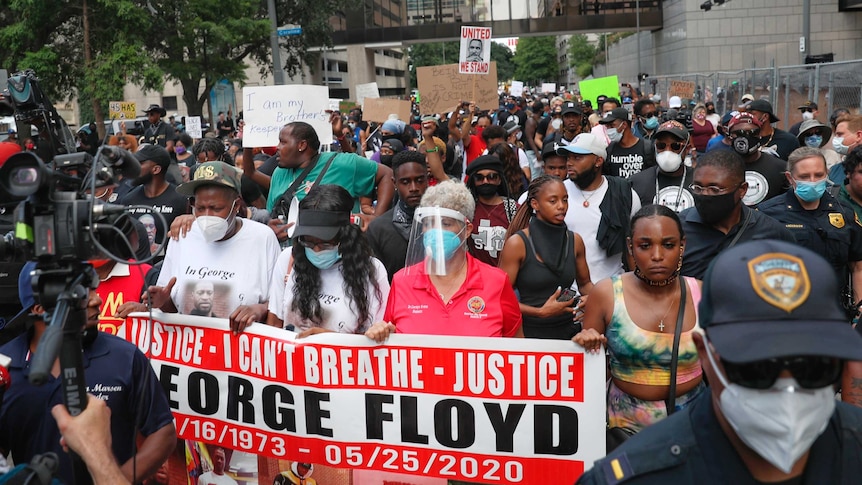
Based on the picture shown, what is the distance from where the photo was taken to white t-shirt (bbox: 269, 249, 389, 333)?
4402mm

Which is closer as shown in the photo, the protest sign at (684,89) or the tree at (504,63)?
the protest sign at (684,89)

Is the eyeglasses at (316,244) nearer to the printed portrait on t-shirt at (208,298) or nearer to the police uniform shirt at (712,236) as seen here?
the printed portrait on t-shirt at (208,298)

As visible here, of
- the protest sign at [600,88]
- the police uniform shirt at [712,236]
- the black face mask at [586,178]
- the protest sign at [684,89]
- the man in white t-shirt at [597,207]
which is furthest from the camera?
the protest sign at [684,89]

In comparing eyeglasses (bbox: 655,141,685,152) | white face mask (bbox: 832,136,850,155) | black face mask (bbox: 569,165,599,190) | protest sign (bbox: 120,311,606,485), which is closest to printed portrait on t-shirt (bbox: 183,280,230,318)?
protest sign (bbox: 120,311,606,485)

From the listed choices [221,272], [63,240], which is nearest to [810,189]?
[221,272]

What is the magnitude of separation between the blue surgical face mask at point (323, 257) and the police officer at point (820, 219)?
301 cm

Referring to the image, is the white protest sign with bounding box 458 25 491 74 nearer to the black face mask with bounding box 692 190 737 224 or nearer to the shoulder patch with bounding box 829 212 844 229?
the shoulder patch with bounding box 829 212 844 229

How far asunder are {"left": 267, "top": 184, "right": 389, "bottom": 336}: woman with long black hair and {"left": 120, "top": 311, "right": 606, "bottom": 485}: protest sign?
7.4 inches

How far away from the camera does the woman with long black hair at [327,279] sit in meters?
4.40

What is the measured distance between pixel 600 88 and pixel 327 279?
1477 cm

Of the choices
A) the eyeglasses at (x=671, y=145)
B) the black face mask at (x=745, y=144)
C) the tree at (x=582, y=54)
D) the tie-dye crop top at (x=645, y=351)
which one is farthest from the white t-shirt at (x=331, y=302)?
the tree at (x=582, y=54)

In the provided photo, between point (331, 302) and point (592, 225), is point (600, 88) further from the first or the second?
point (331, 302)

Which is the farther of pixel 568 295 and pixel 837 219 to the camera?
pixel 837 219

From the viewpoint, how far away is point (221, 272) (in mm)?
4676
